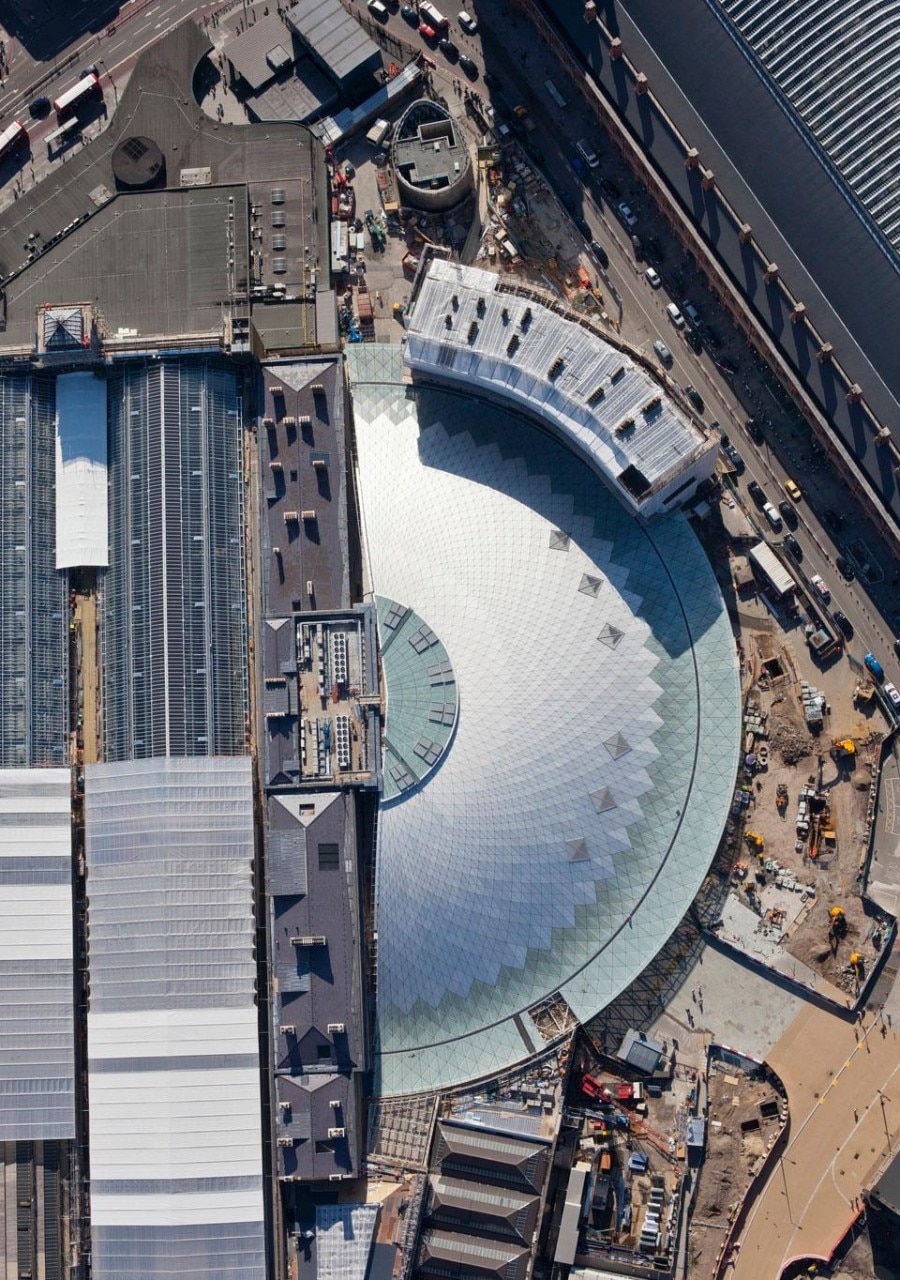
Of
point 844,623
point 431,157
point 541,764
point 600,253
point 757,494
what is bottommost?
point 541,764

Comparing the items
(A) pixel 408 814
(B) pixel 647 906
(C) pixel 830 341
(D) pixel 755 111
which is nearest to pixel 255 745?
(A) pixel 408 814

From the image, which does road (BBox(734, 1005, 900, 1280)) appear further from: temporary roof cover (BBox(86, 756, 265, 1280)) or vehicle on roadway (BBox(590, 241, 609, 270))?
vehicle on roadway (BBox(590, 241, 609, 270))

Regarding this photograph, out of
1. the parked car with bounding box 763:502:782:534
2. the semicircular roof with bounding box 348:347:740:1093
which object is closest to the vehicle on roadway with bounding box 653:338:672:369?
the semicircular roof with bounding box 348:347:740:1093

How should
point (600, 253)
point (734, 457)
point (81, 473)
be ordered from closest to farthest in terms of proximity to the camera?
point (81, 473) < point (734, 457) < point (600, 253)

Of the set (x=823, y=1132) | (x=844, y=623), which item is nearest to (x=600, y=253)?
(x=844, y=623)

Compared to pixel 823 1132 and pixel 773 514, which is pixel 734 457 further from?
pixel 823 1132

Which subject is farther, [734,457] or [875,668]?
[734,457]

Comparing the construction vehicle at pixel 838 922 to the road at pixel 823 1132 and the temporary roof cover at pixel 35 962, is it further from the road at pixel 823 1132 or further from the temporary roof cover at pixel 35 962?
the temporary roof cover at pixel 35 962
